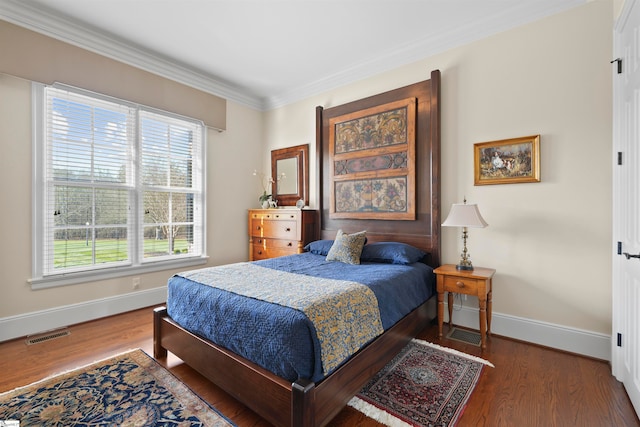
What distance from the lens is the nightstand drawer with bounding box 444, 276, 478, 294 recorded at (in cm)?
247

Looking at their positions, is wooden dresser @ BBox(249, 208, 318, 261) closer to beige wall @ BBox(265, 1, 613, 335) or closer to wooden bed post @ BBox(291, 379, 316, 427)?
beige wall @ BBox(265, 1, 613, 335)

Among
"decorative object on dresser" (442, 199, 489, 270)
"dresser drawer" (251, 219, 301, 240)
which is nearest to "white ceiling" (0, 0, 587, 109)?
"decorative object on dresser" (442, 199, 489, 270)

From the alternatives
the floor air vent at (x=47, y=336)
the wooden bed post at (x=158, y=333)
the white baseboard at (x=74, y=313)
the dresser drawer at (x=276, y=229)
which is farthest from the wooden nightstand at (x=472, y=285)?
the floor air vent at (x=47, y=336)

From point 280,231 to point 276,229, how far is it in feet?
0.30

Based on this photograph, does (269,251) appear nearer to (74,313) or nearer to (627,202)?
(74,313)

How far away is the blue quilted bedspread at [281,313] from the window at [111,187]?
1.60m

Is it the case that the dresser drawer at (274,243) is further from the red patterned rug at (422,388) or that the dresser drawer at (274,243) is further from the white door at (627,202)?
the white door at (627,202)

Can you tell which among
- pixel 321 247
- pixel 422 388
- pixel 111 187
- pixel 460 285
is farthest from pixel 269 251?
pixel 422 388

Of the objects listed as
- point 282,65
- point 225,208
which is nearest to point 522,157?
point 282,65

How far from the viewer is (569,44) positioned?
2428 mm

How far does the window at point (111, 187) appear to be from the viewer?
9.39 ft

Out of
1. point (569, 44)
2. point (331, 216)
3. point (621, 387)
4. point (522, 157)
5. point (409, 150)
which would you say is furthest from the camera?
point (331, 216)

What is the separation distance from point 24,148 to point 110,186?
739mm

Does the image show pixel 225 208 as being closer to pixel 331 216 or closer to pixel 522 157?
pixel 331 216
